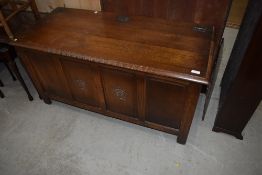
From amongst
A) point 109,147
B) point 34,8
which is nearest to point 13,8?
point 34,8

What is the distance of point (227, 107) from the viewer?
1821 mm

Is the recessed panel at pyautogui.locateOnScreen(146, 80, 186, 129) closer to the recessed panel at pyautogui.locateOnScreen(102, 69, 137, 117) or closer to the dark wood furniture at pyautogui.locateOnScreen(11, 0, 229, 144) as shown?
the dark wood furniture at pyautogui.locateOnScreen(11, 0, 229, 144)

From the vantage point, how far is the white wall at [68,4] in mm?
2156

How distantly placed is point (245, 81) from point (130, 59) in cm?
82

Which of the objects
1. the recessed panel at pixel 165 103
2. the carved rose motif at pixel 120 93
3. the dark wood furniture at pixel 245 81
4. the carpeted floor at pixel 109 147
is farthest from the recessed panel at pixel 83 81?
the dark wood furniture at pixel 245 81

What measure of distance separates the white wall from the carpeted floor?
1008mm

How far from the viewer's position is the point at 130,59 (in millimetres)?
1569

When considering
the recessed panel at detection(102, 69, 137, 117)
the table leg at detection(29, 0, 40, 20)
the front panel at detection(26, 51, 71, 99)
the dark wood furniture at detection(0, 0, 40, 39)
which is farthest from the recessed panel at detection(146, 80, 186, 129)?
the table leg at detection(29, 0, 40, 20)

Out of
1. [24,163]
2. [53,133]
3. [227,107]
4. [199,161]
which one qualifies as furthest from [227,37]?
[24,163]

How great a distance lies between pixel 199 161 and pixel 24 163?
1.44m

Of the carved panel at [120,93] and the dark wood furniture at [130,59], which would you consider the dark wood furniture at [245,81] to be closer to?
the dark wood furniture at [130,59]

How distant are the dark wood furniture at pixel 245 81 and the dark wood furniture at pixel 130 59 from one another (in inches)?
7.9

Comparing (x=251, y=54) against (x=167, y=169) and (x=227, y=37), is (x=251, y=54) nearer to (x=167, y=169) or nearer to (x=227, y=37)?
(x=167, y=169)

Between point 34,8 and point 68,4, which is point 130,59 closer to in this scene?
point 68,4
